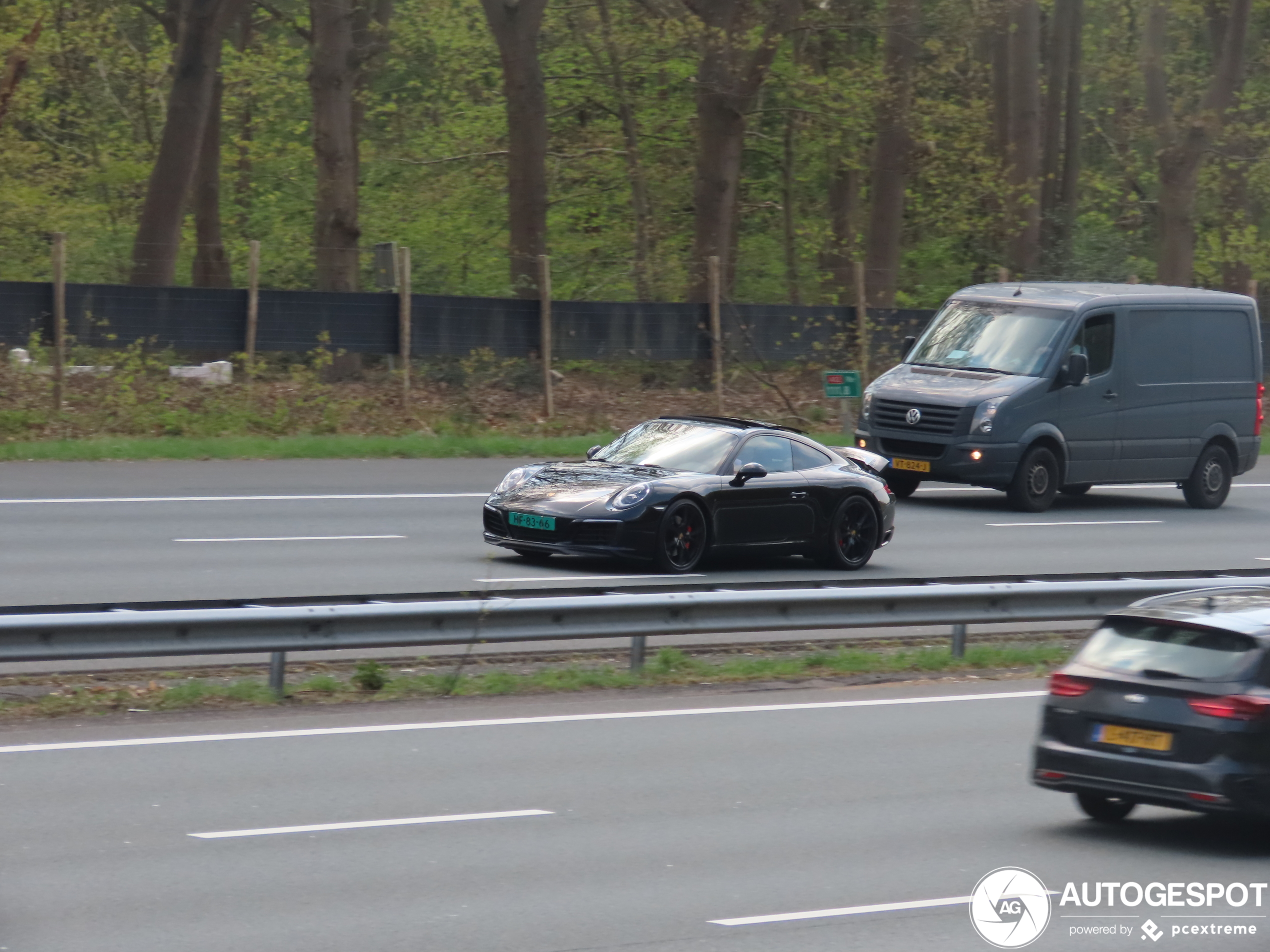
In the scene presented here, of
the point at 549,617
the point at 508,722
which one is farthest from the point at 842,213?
the point at 508,722

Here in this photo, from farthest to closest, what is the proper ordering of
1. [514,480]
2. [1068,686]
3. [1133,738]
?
[514,480]
[1068,686]
[1133,738]

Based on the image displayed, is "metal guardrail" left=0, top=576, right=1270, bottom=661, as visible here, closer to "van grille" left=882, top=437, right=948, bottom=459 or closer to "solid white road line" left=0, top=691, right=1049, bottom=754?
"solid white road line" left=0, top=691, right=1049, bottom=754

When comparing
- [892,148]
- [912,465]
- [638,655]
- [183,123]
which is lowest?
[638,655]

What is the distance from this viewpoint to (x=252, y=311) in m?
26.0

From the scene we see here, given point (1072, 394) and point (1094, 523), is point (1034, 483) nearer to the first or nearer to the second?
point (1094, 523)

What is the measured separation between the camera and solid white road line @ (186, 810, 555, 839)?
7645 mm

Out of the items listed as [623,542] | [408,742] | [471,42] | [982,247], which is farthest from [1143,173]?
[408,742]

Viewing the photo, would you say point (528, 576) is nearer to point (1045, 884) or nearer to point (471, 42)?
point (1045, 884)

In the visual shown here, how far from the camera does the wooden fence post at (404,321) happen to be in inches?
1057

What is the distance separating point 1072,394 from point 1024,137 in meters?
17.4

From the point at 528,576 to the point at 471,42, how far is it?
89.1 ft

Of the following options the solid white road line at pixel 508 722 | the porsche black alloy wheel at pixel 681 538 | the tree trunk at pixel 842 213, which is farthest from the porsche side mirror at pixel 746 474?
the tree trunk at pixel 842 213

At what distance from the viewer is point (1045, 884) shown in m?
7.11

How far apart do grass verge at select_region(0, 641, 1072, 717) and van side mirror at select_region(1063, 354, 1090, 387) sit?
8.24 meters
